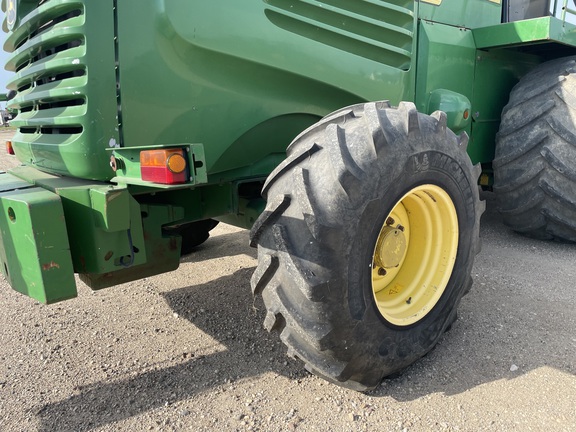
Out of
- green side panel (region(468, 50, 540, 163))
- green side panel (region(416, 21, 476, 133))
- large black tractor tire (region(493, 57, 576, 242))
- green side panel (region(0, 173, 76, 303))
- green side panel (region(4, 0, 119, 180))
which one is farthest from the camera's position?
green side panel (region(468, 50, 540, 163))

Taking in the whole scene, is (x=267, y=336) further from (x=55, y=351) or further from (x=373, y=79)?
(x=373, y=79)

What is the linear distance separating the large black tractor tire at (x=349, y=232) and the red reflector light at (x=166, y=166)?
381 millimetres

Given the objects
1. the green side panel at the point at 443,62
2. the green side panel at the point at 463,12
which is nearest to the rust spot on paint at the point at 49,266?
the green side panel at the point at 443,62

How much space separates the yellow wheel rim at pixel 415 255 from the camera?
2.40 m

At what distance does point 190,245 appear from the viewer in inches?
171

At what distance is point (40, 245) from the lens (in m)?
1.97

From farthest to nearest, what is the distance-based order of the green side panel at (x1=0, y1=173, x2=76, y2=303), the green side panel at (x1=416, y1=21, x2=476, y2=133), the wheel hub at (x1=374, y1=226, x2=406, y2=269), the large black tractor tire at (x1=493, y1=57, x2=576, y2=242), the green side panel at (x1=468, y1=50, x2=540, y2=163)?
the green side panel at (x1=468, y1=50, x2=540, y2=163) → the large black tractor tire at (x1=493, y1=57, x2=576, y2=242) → the green side panel at (x1=416, y1=21, x2=476, y2=133) → the wheel hub at (x1=374, y1=226, x2=406, y2=269) → the green side panel at (x1=0, y1=173, x2=76, y2=303)

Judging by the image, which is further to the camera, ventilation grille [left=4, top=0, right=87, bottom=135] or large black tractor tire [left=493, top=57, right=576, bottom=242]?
large black tractor tire [left=493, top=57, right=576, bottom=242]

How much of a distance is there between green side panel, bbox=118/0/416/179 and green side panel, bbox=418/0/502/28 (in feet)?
0.90

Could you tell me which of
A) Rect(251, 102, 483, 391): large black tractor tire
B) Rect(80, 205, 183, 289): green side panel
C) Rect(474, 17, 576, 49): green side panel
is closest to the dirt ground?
Rect(251, 102, 483, 391): large black tractor tire

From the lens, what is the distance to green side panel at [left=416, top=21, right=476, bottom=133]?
3.24 meters

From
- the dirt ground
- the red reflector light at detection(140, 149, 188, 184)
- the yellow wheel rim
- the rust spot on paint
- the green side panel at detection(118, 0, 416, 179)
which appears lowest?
the dirt ground

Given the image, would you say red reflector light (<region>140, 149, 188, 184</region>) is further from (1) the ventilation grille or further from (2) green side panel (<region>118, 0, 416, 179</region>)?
(1) the ventilation grille

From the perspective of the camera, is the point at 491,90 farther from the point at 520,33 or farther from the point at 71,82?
the point at 71,82
